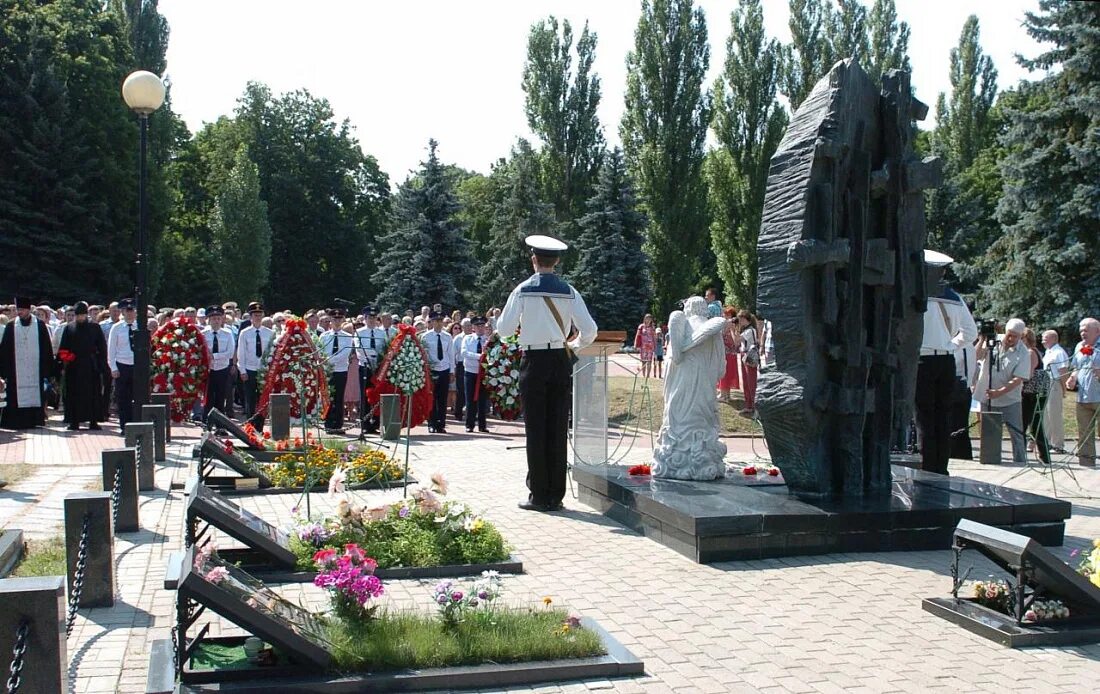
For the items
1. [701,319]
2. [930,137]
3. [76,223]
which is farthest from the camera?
[930,137]

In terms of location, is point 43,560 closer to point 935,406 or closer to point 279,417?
point 279,417

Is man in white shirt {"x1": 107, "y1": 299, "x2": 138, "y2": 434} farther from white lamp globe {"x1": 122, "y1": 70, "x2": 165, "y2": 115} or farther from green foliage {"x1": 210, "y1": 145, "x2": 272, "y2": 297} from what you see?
green foliage {"x1": 210, "y1": 145, "x2": 272, "y2": 297}

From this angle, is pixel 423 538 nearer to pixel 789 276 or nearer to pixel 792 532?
pixel 792 532

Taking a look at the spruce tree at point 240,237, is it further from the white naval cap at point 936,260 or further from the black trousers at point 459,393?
the white naval cap at point 936,260

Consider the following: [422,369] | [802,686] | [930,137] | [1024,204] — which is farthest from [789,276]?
[930,137]

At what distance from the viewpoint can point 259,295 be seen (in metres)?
56.2

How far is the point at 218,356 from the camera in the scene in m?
19.7

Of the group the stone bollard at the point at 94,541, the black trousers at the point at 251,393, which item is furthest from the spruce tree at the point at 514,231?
the stone bollard at the point at 94,541

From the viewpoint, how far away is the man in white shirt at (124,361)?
18.5 metres

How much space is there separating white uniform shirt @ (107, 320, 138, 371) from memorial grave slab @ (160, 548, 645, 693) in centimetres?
1354

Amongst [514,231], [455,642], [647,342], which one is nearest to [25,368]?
[455,642]

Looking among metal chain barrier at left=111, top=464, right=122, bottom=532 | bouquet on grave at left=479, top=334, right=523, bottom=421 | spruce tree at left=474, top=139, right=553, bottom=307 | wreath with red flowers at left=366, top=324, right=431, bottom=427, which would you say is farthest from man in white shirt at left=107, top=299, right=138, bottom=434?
spruce tree at left=474, top=139, right=553, bottom=307

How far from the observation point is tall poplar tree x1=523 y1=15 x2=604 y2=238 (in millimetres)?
50062

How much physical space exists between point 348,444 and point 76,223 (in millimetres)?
27587
